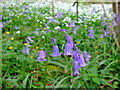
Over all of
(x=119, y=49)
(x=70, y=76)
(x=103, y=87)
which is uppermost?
(x=119, y=49)

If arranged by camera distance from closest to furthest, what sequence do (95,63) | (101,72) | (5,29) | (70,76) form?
(70,76)
(101,72)
(95,63)
(5,29)

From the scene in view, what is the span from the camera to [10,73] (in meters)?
2.47

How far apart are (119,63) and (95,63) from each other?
399 mm

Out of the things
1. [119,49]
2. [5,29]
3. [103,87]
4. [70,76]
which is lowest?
[103,87]

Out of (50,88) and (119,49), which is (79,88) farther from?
(119,49)

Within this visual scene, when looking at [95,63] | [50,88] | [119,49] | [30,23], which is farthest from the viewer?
[30,23]

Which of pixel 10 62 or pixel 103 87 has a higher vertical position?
pixel 10 62

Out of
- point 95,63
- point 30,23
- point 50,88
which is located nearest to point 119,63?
point 95,63

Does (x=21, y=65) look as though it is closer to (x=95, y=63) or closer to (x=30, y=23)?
(x=95, y=63)

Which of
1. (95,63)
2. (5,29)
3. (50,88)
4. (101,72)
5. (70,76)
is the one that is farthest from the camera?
(5,29)

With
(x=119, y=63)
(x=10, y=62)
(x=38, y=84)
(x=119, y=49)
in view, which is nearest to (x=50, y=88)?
(x=38, y=84)

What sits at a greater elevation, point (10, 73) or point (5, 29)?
point (5, 29)

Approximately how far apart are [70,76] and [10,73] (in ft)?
2.59

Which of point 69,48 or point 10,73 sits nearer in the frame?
point 69,48
